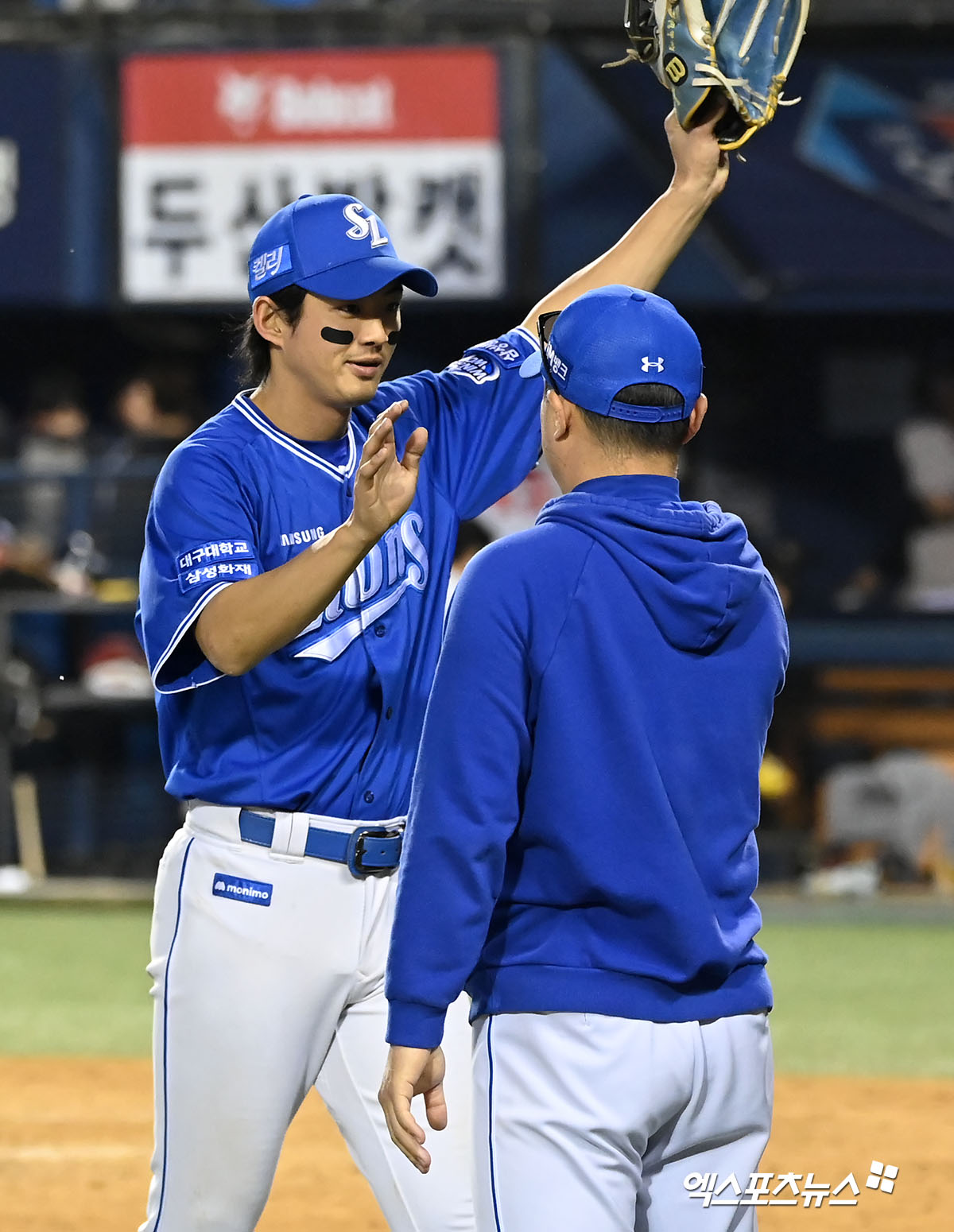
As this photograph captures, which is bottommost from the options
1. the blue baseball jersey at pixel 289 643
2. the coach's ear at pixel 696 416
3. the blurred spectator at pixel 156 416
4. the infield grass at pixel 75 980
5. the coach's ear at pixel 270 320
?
the infield grass at pixel 75 980

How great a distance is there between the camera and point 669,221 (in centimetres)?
336

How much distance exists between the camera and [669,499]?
2352mm

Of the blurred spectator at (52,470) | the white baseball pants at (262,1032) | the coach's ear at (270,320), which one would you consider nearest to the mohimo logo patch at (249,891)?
the white baseball pants at (262,1032)

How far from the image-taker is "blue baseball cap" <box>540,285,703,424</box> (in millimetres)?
2289

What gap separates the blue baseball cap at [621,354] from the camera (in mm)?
2289

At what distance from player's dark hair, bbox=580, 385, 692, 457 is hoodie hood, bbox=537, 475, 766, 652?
0.04 metres

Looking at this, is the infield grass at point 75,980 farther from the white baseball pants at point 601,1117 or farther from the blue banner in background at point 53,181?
the white baseball pants at point 601,1117

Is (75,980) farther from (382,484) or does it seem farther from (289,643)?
(382,484)

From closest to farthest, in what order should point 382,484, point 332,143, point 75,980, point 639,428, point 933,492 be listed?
point 639,428 → point 382,484 → point 75,980 → point 332,143 → point 933,492

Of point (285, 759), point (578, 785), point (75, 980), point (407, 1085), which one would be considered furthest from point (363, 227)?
point (75, 980)

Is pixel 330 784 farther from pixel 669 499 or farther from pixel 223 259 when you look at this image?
pixel 223 259

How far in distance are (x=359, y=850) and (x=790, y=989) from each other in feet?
18.5

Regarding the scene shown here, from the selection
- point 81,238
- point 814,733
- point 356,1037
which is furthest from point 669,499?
point 81,238

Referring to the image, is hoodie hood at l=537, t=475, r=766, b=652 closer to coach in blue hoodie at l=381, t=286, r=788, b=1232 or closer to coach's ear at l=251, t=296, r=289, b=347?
coach in blue hoodie at l=381, t=286, r=788, b=1232
